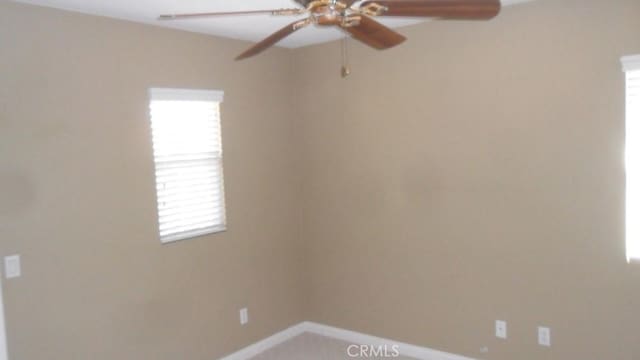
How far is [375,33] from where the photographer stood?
192 cm

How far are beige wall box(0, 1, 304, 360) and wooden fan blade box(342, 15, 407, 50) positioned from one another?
1.77 metres

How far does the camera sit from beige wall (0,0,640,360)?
2805 millimetres

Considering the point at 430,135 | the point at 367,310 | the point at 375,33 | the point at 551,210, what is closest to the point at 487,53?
the point at 430,135

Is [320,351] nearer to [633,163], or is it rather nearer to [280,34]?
[633,163]

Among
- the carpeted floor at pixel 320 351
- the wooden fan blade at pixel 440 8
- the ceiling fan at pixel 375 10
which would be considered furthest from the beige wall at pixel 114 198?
the wooden fan blade at pixel 440 8

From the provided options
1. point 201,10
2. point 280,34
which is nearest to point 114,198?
point 201,10

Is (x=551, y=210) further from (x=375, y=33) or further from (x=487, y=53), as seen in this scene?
(x=375, y=33)

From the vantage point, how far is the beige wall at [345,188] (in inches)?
110

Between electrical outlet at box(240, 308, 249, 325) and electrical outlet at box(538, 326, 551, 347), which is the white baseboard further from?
electrical outlet at box(538, 326, 551, 347)

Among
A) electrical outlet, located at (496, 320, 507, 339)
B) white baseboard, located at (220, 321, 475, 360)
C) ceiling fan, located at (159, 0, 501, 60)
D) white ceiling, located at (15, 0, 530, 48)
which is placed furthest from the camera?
white baseboard, located at (220, 321, 475, 360)

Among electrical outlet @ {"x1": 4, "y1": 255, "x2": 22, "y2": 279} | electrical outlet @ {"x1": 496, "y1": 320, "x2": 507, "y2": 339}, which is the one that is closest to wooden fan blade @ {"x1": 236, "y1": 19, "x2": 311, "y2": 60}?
electrical outlet @ {"x1": 4, "y1": 255, "x2": 22, "y2": 279}

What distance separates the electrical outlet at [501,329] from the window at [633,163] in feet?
2.89

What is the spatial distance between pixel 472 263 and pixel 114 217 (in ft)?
7.73

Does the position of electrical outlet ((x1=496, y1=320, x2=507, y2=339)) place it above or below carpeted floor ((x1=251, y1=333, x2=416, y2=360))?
above
